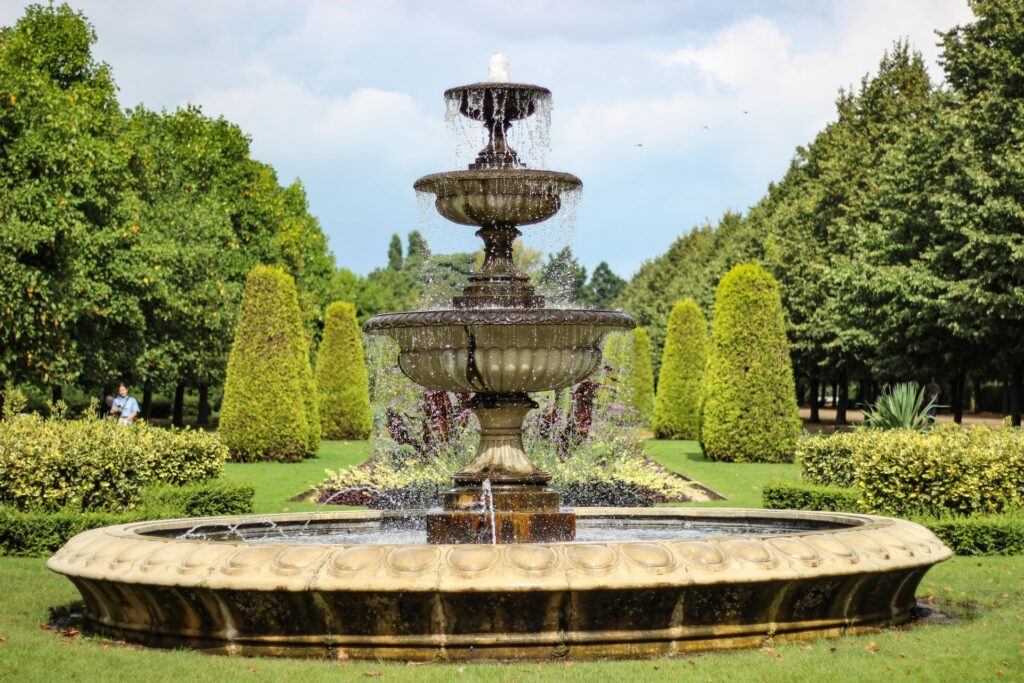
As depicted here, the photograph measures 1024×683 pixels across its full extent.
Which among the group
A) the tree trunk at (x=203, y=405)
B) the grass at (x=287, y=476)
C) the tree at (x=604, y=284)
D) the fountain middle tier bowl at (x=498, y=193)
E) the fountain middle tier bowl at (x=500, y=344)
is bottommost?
the grass at (x=287, y=476)

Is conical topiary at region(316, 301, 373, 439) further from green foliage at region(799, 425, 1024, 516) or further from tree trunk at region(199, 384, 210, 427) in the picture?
green foliage at region(799, 425, 1024, 516)

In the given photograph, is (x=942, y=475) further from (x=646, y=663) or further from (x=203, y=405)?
(x=203, y=405)

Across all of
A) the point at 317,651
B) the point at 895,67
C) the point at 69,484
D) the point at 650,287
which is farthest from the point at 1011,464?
the point at 650,287

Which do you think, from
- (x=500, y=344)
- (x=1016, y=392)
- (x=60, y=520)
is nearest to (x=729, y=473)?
(x=1016, y=392)

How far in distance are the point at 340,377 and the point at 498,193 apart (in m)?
28.7

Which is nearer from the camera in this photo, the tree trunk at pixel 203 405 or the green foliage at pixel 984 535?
the green foliage at pixel 984 535

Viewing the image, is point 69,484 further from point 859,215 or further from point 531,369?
point 859,215

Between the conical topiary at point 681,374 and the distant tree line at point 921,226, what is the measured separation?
4253 millimetres

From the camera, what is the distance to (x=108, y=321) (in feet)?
96.8

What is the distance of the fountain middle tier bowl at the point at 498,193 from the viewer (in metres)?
9.43

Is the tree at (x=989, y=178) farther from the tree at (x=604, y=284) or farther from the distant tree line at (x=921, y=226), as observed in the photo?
the tree at (x=604, y=284)

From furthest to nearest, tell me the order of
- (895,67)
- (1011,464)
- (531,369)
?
(895,67)
(1011,464)
(531,369)

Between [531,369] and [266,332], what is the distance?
1998 centimetres

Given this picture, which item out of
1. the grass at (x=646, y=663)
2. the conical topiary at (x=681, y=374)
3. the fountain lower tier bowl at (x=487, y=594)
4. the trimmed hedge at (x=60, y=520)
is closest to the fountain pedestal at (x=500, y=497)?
the fountain lower tier bowl at (x=487, y=594)
